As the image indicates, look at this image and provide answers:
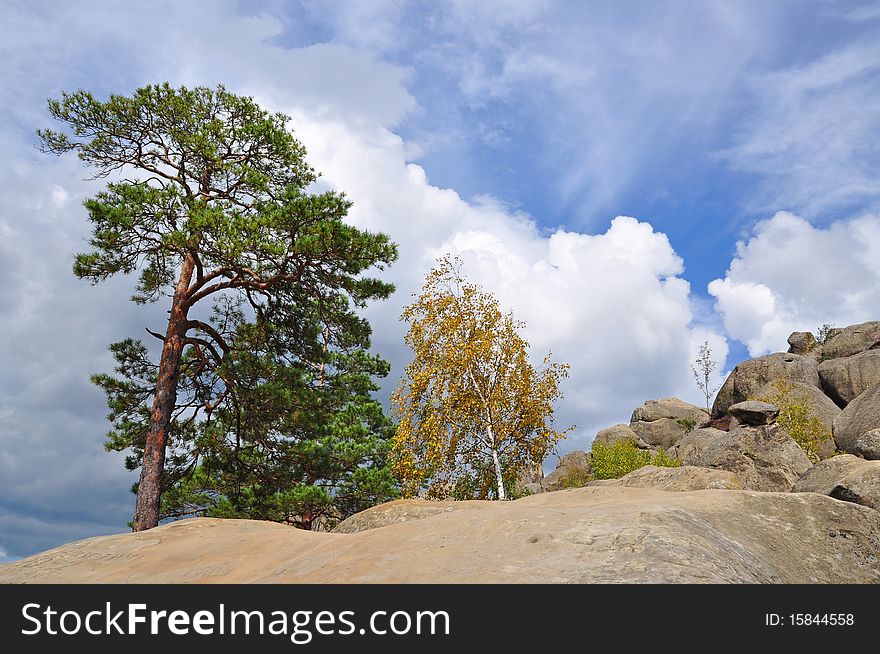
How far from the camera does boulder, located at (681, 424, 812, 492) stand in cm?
1886

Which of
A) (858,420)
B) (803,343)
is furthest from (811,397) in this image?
(803,343)

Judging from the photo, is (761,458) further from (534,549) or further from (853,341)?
(853,341)

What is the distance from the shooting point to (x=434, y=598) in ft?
18.4

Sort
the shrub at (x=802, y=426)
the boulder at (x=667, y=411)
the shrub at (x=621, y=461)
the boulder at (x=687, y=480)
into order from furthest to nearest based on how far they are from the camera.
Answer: the boulder at (x=667, y=411) → the shrub at (x=621, y=461) → the shrub at (x=802, y=426) → the boulder at (x=687, y=480)

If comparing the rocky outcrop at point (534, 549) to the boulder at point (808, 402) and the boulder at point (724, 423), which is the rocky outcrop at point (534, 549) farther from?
the boulder at point (724, 423)

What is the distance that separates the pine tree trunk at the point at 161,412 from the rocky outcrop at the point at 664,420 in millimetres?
41949

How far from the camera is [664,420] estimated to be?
187 feet

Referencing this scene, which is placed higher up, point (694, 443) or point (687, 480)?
point (694, 443)

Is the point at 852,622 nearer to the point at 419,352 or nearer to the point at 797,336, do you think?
the point at 419,352

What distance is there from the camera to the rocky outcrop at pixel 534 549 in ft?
20.5

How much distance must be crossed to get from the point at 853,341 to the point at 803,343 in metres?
6.24

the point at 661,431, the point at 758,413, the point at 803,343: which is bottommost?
the point at 758,413

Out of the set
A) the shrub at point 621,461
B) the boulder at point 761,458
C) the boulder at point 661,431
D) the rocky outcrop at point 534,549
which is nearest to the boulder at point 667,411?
the boulder at point 661,431

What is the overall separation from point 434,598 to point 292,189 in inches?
561
